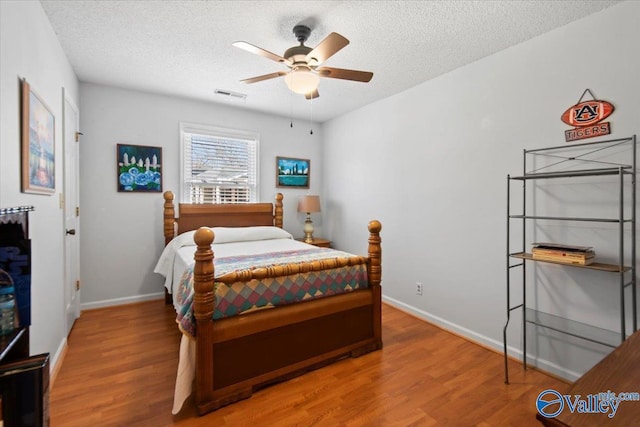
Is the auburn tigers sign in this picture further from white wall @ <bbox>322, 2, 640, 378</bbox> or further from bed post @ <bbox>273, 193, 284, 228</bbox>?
A: bed post @ <bbox>273, 193, 284, 228</bbox>

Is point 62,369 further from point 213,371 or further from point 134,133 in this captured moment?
point 134,133

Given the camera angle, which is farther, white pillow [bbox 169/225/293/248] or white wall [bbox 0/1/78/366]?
white pillow [bbox 169/225/293/248]

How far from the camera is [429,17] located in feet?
6.86

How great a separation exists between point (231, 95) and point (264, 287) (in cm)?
260

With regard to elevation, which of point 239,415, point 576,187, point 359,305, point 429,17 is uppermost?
point 429,17

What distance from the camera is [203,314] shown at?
1.77 metres

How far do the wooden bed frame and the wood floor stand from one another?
0.10 meters

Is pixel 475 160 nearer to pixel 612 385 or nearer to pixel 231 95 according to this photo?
pixel 612 385

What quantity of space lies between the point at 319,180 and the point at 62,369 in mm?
3737

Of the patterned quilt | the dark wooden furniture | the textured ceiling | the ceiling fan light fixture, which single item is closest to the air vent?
the textured ceiling

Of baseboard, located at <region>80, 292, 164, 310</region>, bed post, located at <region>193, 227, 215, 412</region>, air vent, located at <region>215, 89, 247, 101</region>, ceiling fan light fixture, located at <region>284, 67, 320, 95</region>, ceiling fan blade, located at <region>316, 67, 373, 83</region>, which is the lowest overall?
baseboard, located at <region>80, 292, 164, 310</region>

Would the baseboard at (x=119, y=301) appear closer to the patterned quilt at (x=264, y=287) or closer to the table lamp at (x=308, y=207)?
the patterned quilt at (x=264, y=287)

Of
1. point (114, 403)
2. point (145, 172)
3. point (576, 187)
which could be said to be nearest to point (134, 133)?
point (145, 172)

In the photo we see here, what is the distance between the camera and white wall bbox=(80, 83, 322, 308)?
131 inches
